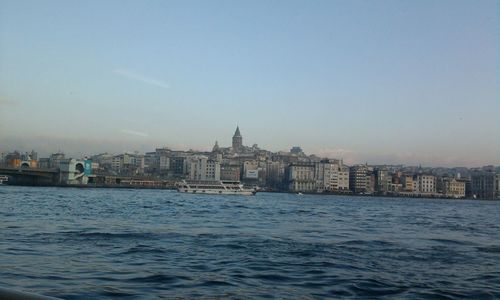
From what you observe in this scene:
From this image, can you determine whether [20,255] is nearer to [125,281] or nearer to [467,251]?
[125,281]

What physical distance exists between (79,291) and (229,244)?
22.4 ft

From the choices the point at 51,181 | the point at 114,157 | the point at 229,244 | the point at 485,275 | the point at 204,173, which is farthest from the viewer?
the point at 114,157

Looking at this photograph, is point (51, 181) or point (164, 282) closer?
point (164, 282)

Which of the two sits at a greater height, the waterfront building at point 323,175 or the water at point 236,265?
the waterfront building at point 323,175

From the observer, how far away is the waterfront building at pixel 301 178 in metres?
144

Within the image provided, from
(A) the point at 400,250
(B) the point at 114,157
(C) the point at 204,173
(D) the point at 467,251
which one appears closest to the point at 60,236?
(A) the point at 400,250

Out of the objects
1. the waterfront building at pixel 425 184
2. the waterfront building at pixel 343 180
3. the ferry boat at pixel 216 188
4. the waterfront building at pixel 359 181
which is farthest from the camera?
the waterfront building at pixel 343 180

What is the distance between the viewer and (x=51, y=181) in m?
107

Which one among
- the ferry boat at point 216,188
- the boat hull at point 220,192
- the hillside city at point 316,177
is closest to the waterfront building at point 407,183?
the hillside city at point 316,177

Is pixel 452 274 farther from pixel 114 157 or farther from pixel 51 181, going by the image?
pixel 114 157

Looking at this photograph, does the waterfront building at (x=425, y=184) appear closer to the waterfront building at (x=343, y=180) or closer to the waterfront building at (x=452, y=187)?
the waterfront building at (x=452, y=187)

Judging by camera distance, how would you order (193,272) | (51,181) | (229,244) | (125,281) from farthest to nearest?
1. (51,181)
2. (229,244)
3. (193,272)
4. (125,281)

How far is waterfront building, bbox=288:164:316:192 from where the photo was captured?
143500 mm

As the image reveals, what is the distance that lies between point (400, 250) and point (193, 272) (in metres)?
6.67
